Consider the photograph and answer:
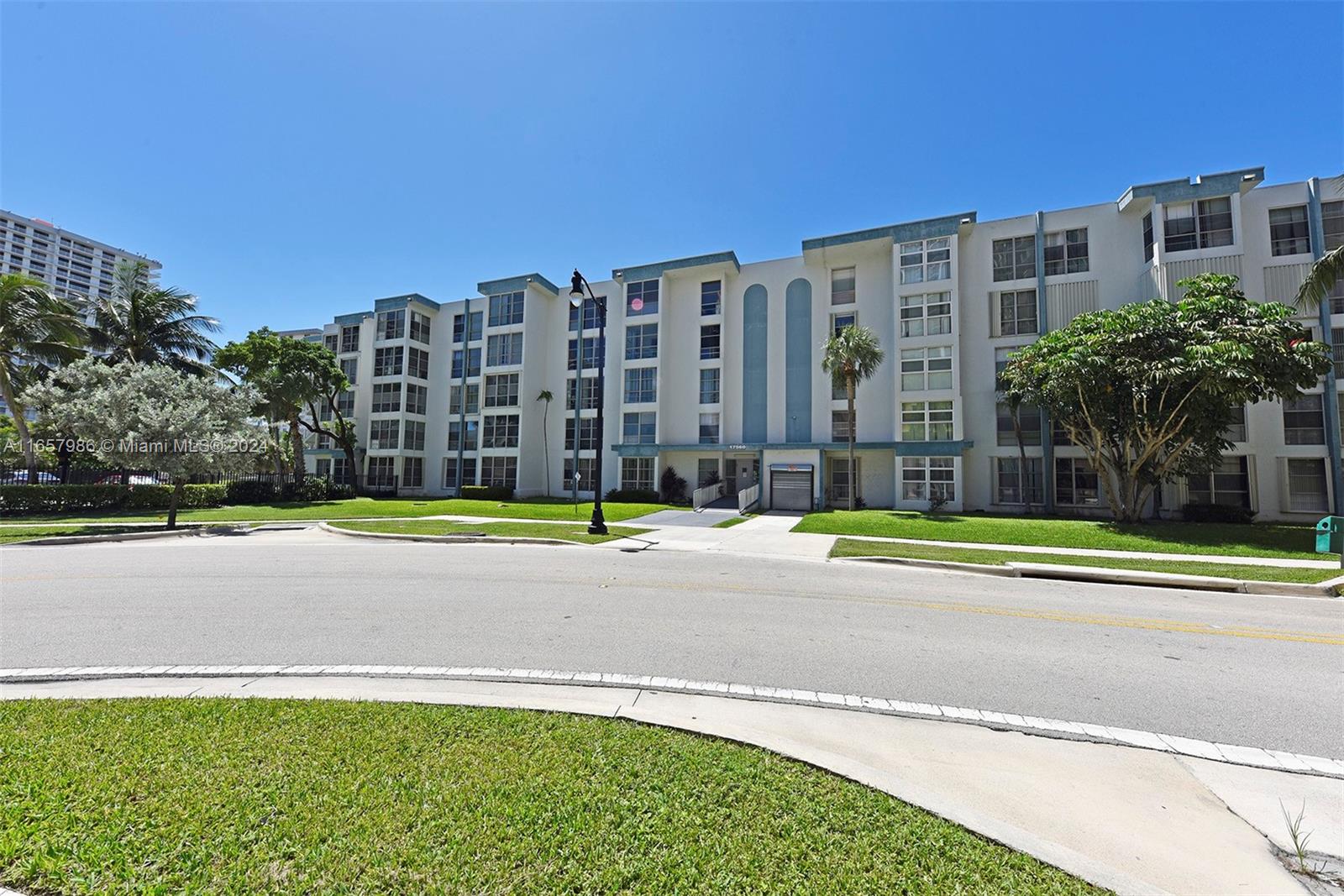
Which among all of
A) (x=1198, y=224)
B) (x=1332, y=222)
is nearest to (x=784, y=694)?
(x=1198, y=224)

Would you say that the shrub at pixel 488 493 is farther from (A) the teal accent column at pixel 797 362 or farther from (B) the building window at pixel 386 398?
(A) the teal accent column at pixel 797 362

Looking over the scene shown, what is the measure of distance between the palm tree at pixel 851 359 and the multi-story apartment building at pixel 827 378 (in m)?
2.52

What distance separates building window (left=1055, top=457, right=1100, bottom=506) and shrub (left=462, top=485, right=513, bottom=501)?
30.5 m

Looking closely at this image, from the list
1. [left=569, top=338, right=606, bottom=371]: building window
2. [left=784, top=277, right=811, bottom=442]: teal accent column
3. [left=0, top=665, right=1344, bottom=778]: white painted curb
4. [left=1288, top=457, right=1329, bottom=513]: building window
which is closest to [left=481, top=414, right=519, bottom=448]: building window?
[left=569, top=338, right=606, bottom=371]: building window

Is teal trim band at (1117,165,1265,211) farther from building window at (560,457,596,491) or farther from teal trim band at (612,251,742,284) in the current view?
building window at (560,457,596,491)

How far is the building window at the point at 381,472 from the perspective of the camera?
41.2 metres

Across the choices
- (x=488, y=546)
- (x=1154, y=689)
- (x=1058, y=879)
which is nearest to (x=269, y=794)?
(x=1058, y=879)

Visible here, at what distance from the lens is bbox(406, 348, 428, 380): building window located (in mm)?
41209

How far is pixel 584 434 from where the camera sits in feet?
124

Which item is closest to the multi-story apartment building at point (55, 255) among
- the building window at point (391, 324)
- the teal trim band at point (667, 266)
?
the building window at point (391, 324)

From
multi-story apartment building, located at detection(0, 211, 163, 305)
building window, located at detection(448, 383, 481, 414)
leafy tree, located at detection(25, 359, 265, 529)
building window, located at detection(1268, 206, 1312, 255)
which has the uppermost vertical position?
multi-story apartment building, located at detection(0, 211, 163, 305)

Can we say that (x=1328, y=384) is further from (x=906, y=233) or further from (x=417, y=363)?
(x=417, y=363)

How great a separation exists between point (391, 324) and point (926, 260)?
3698 cm

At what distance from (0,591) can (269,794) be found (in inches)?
403
